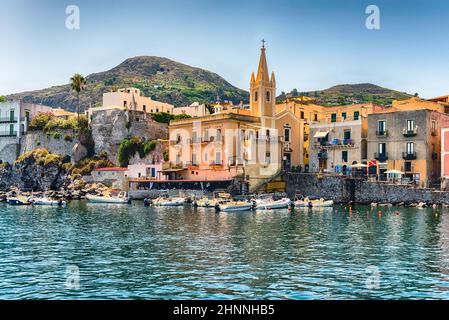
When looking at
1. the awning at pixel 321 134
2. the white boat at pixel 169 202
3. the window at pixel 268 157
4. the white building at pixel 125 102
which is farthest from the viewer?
the white building at pixel 125 102

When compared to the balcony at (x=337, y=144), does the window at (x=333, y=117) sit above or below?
above

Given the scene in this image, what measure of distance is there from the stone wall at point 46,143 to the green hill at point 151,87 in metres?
60.0

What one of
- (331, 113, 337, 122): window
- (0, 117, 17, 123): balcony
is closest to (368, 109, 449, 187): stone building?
(331, 113, 337, 122): window

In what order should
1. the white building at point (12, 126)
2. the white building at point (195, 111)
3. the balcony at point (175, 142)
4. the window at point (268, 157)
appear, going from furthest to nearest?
the white building at point (12, 126)
the white building at point (195, 111)
the balcony at point (175, 142)
the window at point (268, 157)

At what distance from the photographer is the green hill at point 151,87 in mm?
155375

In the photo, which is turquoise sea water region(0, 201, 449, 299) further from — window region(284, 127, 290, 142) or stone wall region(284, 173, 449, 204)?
window region(284, 127, 290, 142)

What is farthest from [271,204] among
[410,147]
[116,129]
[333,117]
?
[116,129]

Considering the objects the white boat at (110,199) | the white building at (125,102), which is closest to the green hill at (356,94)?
the white building at (125,102)

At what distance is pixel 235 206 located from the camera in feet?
168

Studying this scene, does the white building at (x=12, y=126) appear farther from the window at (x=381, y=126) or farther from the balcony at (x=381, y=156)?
the window at (x=381, y=126)

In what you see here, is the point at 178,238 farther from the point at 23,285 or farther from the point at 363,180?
the point at 363,180

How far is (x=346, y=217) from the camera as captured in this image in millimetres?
42812

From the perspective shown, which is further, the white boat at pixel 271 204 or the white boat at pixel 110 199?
the white boat at pixel 110 199
